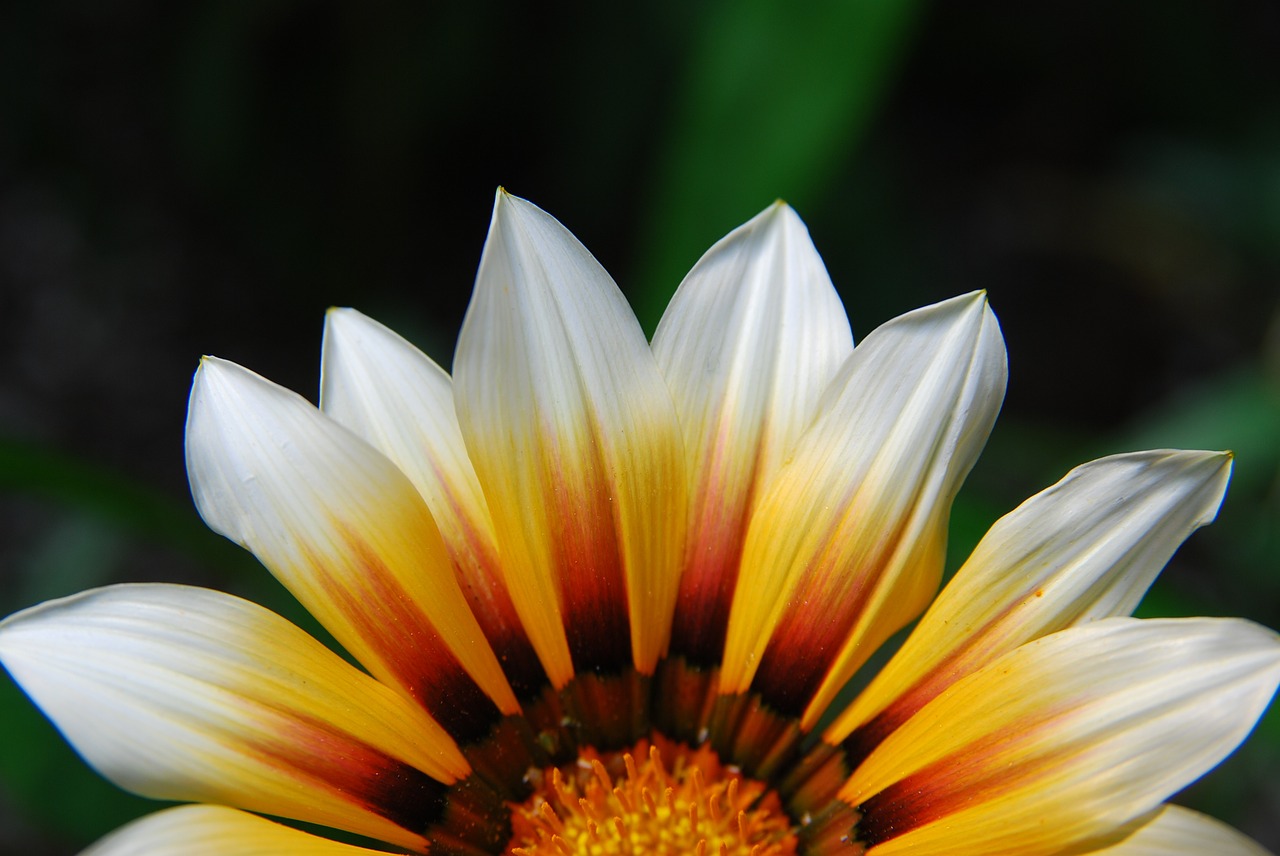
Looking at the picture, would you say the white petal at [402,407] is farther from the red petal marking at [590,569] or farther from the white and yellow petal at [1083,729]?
the white and yellow petal at [1083,729]

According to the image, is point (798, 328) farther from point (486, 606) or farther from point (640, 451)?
point (486, 606)

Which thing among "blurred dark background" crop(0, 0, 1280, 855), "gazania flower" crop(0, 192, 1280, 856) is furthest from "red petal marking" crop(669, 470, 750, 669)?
"blurred dark background" crop(0, 0, 1280, 855)

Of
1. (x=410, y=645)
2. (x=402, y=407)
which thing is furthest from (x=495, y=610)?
(x=402, y=407)

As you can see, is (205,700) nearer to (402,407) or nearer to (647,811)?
(402,407)

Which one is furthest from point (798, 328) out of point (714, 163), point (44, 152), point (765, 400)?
point (44, 152)

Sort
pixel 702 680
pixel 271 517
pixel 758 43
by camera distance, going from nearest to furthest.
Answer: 1. pixel 271 517
2. pixel 702 680
3. pixel 758 43

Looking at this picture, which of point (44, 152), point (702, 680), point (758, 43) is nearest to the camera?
point (702, 680)
